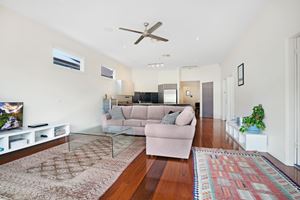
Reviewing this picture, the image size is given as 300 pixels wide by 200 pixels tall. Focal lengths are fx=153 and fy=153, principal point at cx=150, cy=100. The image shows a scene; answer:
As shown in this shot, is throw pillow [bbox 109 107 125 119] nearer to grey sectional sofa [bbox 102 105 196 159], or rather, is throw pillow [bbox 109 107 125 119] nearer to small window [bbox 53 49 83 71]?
small window [bbox 53 49 83 71]

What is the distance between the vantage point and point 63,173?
86.7 inches

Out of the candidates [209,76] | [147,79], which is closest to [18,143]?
[147,79]

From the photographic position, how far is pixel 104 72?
21.5 feet

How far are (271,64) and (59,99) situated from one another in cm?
507

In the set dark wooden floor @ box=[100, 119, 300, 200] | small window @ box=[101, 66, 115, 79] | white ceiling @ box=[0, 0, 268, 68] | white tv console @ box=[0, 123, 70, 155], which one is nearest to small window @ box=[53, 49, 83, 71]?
white ceiling @ box=[0, 0, 268, 68]

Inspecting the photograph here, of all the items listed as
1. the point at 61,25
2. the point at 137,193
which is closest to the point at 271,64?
the point at 137,193

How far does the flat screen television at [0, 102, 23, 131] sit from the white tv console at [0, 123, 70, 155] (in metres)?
0.12

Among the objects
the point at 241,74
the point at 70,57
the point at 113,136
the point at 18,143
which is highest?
the point at 70,57

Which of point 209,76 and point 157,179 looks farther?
point 209,76

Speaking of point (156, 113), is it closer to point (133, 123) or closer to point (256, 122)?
point (133, 123)

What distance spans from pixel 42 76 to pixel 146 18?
291cm

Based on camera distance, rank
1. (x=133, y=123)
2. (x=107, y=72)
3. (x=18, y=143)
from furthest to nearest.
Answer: (x=107, y=72) → (x=133, y=123) → (x=18, y=143)

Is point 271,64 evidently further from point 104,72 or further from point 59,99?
point 104,72

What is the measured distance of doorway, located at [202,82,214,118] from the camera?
8.51 meters
